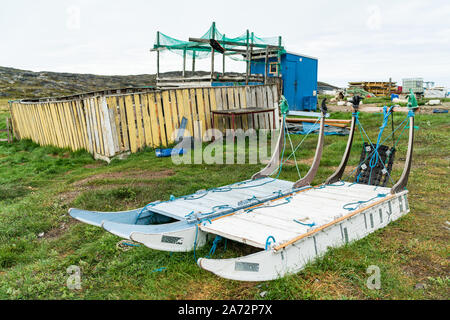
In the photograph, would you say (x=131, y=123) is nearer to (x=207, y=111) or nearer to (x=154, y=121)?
(x=154, y=121)

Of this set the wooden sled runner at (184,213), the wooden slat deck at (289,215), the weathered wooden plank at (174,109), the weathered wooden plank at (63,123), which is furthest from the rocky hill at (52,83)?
the wooden slat deck at (289,215)

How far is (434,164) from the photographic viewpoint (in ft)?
31.8

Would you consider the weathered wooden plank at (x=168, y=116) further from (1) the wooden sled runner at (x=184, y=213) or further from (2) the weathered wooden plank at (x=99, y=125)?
(1) the wooden sled runner at (x=184, y=213)

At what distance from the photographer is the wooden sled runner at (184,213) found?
4562mm

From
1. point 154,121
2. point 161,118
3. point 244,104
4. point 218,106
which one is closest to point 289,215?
point 154,121

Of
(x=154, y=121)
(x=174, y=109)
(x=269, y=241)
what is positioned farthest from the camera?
(x=174, y=109)

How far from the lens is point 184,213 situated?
5.45 m

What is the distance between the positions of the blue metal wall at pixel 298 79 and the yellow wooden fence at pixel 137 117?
243 inches

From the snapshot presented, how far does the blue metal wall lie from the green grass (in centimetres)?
1301

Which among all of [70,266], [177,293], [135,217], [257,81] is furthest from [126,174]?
[257,81]

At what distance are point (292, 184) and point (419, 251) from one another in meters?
2.67

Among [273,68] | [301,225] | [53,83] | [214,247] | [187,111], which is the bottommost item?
[214,247]

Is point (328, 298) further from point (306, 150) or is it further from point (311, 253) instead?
point (306, 150)

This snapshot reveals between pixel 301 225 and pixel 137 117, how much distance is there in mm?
8076
